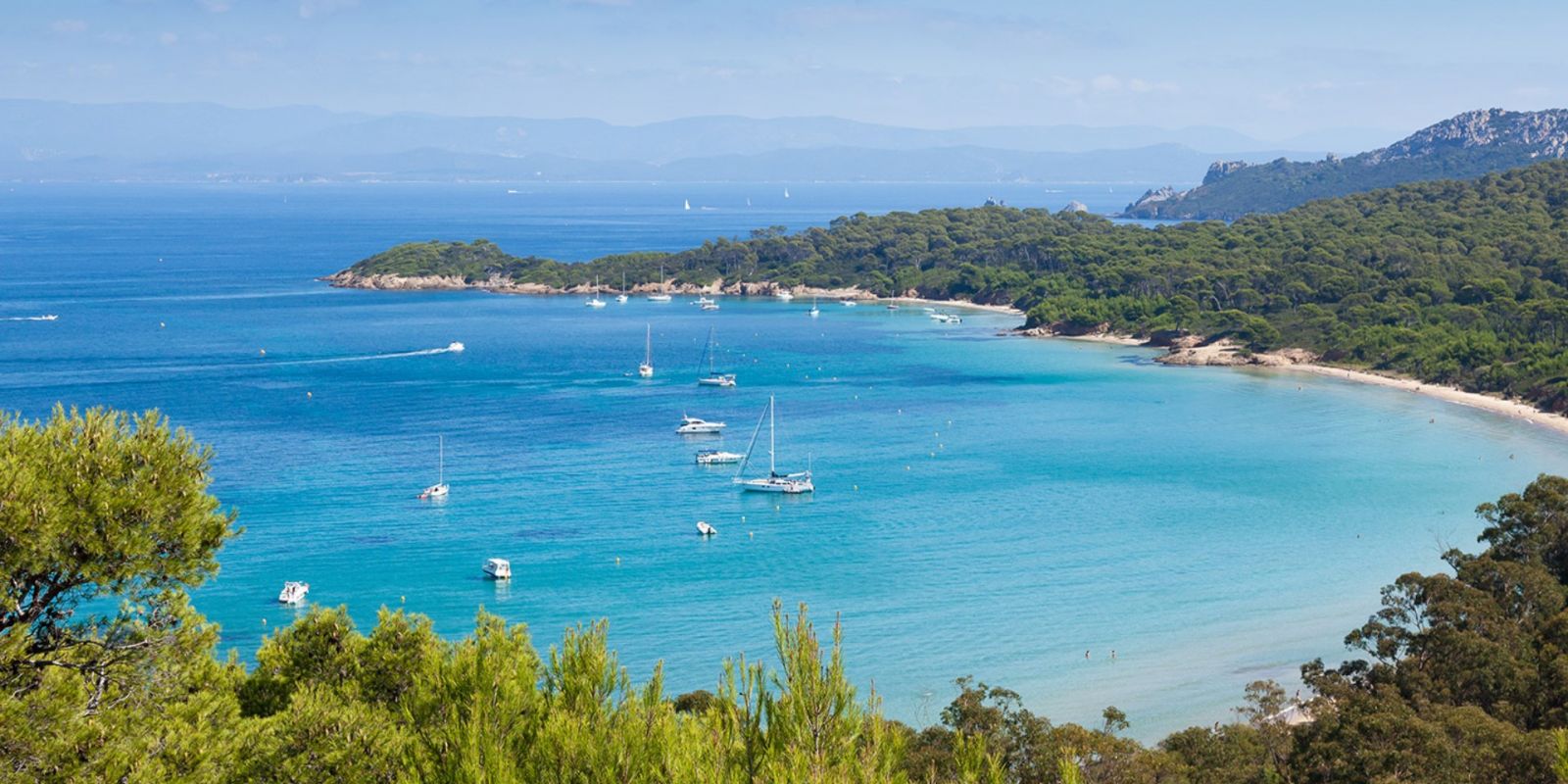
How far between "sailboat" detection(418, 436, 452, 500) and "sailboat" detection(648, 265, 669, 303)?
6164 cm

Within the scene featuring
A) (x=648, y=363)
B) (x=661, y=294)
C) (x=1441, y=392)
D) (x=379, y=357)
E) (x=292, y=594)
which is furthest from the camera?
(x=661, y=294)

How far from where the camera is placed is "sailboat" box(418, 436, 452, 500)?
49059 millimetres

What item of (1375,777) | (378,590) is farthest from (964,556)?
(1375,777)

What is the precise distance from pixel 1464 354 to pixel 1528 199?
46.3 metres

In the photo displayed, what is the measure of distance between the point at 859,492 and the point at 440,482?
15.0m

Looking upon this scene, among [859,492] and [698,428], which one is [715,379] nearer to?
[698,428]

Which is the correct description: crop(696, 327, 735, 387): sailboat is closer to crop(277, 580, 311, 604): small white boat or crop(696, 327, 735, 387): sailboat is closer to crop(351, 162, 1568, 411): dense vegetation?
crop(351, 162, 1568, 411): dense vegetation

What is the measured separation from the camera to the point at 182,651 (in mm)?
10812

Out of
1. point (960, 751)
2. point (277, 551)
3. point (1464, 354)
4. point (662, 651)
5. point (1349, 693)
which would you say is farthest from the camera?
point (1464, 354)

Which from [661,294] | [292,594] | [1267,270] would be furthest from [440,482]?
[661,294]

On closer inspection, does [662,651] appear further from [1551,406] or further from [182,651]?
[1551,406]

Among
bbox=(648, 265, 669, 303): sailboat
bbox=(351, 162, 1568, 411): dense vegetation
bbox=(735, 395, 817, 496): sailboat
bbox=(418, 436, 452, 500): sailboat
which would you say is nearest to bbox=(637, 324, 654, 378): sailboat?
bbox=(418, 436, 452, 500): sailboat

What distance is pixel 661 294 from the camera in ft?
409

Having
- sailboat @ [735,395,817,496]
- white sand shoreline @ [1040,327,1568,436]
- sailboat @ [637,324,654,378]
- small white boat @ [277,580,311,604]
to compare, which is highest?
sailboat @ [637,324,654,378]
